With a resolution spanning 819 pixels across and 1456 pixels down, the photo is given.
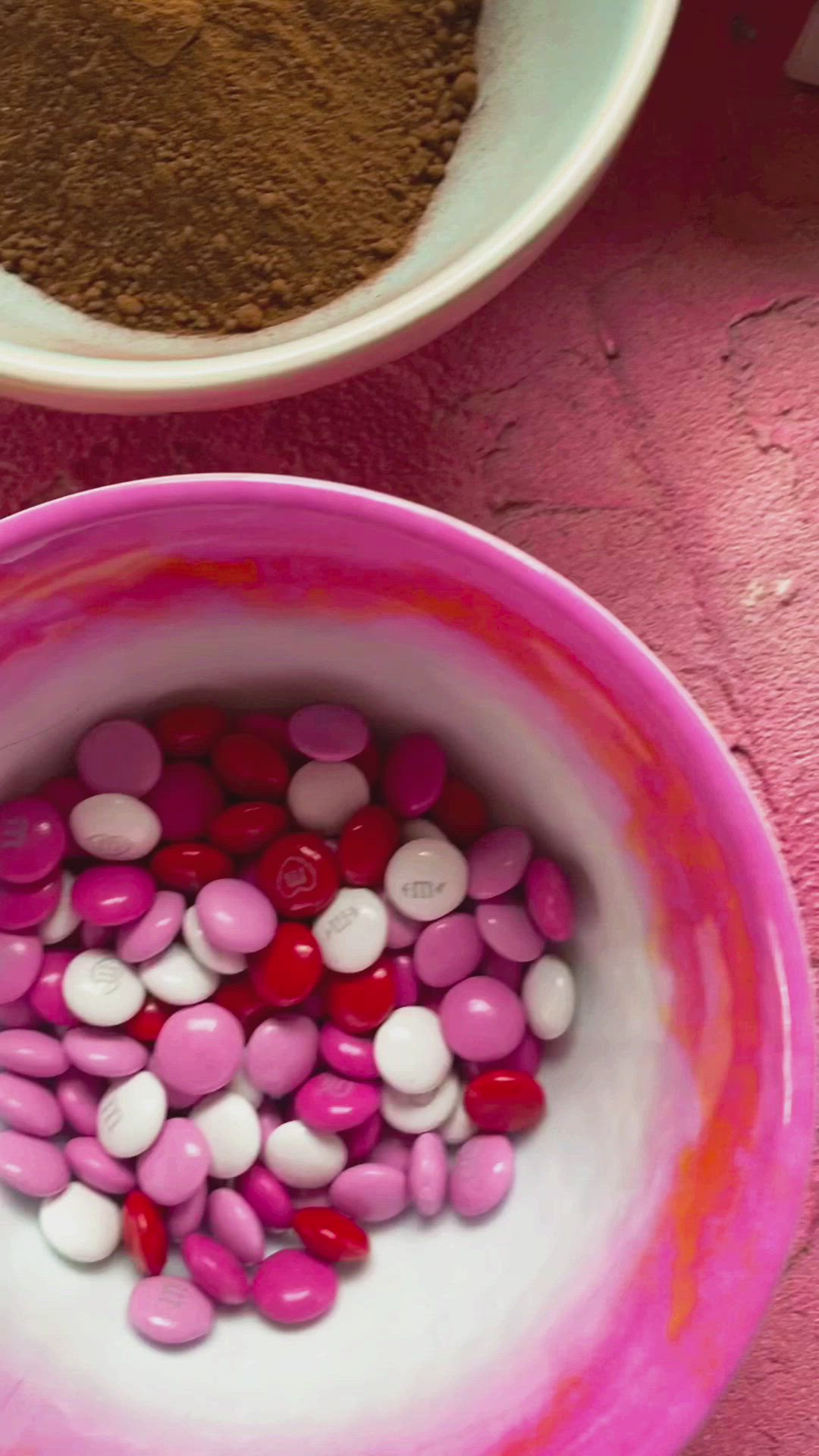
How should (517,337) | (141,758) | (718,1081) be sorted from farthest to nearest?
(517,337) < (141,758) < (718,1081)

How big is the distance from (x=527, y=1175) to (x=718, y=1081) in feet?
0.39

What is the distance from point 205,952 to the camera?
562 millimetres

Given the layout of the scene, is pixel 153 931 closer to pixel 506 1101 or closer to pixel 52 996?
pixel 52 996

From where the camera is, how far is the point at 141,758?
56 centimetres

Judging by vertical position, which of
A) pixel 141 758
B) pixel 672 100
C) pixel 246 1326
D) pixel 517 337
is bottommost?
pixel 246 1326

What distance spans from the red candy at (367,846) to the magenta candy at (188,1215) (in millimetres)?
151

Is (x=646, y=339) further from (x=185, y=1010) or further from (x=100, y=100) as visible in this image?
(x=185, y=1010)

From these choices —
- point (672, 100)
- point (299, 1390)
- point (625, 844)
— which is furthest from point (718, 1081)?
point (672, 100)

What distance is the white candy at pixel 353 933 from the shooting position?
1.85ft

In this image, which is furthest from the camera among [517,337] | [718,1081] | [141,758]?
[517,337]

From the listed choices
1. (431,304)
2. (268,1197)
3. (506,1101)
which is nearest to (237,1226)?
(268,1197)

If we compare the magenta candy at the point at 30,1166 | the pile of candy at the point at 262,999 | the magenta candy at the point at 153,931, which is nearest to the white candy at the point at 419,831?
the pile of candy at the point at 262,999

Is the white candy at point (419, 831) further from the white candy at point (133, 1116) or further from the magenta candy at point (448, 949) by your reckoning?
the white candy at point (133, 1116)

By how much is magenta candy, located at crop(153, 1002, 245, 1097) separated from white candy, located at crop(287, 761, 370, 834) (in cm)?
10
